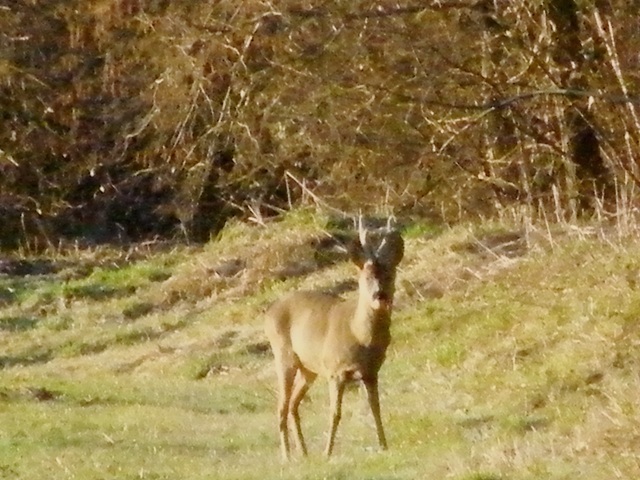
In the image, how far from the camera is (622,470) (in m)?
9.25

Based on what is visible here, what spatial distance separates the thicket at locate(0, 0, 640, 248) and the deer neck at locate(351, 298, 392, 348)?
162 cm

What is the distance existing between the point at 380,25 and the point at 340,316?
902 cm

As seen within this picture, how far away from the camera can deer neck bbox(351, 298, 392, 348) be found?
11336mm

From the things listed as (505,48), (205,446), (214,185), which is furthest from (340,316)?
(214,185)

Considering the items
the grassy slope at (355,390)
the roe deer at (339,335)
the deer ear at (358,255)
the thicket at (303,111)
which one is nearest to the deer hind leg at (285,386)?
the roe deer at (339,335)

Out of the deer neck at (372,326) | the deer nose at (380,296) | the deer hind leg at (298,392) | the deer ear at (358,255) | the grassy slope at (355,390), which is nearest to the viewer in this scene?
the grassy slope at (355,390)

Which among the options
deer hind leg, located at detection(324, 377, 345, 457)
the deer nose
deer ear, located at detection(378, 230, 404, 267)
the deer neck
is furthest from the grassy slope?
deer ear, located at detection(378, 230, 404, 267)

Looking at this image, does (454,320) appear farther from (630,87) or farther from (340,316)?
(340,316)

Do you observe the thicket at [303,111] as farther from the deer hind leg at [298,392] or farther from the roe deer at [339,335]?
the deer hind leg at [298,392]

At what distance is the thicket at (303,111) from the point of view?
1866cm

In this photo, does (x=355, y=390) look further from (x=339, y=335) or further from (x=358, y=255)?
(x=358, y=255)

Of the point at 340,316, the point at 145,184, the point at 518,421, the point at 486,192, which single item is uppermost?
the point at 340,316

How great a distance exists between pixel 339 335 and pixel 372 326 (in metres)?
0.27

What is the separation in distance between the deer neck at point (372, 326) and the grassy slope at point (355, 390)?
0.78m
